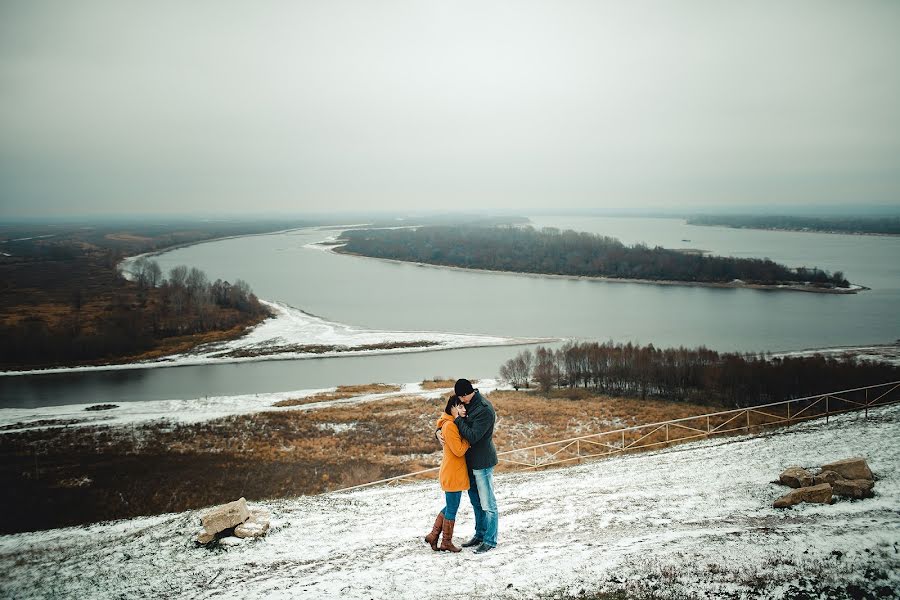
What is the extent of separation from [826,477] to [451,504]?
5.48m

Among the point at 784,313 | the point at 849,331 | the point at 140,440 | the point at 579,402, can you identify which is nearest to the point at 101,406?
the point at 140,440

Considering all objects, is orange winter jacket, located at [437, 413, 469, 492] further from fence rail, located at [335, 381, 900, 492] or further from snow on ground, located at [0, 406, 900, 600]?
fence rail, located at [335, 381, 900, 492]

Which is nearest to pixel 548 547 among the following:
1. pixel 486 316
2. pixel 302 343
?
pixel 302 343

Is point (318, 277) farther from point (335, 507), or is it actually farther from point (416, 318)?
point (335, 507)

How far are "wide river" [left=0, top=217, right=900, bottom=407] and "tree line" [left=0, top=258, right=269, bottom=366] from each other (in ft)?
16.9

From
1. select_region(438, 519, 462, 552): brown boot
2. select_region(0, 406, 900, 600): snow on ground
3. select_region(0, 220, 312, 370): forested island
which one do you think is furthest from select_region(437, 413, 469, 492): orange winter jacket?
select_region(0, 220, 312, 370): forested island

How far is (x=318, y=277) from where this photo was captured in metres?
88.6

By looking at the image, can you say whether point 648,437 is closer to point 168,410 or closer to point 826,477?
point 826,477

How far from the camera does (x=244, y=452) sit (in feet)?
64.4

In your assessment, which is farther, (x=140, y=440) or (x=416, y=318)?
(x=416, y=318)

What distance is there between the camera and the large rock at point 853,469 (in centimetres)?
677

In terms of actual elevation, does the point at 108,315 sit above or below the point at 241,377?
above

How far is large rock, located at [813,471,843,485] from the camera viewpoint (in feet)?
22.1

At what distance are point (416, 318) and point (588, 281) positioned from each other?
40.8 m
